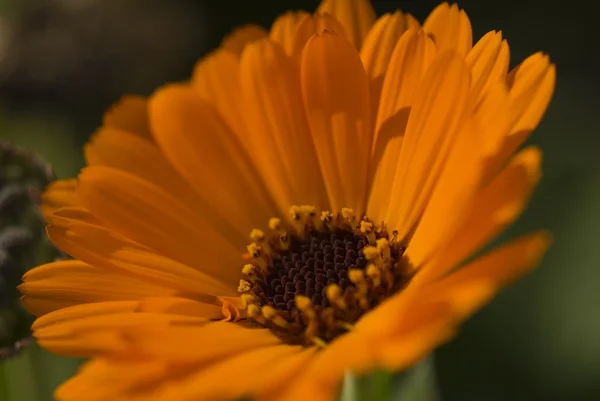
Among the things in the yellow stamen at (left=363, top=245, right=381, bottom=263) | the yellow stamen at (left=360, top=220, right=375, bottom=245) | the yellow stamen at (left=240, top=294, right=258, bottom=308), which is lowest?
the yellow stamen at (left=363, top=245, right=381, bottom=263)

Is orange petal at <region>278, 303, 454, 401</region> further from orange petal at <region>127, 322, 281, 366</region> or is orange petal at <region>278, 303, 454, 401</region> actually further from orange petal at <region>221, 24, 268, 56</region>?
orange petal at <region>221, 24, 268, 56</region>

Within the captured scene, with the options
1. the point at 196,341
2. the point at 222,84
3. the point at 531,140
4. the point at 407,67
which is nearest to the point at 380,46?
the point at 407,67

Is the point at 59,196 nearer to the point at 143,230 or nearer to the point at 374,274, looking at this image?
the point at 143,230

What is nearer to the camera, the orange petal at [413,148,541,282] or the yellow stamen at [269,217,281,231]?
the orange petal at [413,148,541,282]

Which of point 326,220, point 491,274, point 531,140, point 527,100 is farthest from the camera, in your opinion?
point 531,140

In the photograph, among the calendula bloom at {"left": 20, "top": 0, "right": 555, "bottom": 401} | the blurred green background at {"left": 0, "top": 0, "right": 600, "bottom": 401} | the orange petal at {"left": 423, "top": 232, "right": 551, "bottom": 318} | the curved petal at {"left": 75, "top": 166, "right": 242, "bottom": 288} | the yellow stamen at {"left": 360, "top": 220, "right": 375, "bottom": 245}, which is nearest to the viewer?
the orange petal at {"left": 423, "top": 232, "right": 551, "bottom": 318}

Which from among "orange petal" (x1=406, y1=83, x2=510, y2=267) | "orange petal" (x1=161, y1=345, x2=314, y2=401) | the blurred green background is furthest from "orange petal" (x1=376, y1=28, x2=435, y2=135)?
the blurred green background

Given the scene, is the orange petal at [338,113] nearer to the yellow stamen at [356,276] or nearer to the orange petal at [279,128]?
the orange petal at [279,128]

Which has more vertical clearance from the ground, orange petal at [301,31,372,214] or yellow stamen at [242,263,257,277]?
orange petal at [301,31,372,214]

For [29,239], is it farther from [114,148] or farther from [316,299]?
[316,299]
